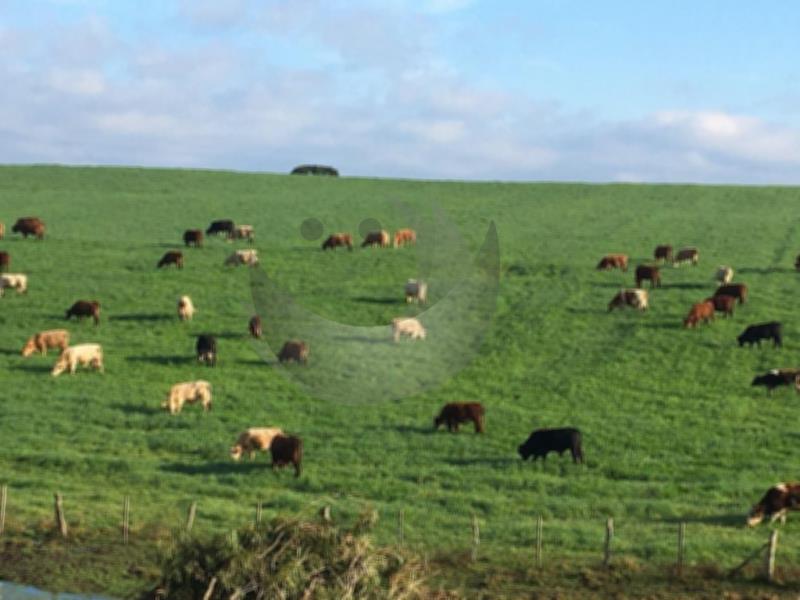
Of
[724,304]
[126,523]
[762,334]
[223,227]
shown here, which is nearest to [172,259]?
[223,227]

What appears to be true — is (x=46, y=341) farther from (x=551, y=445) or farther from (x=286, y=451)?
(x=551, y=445)

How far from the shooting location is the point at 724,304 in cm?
→ 4603

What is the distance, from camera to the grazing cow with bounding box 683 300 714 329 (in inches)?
1766

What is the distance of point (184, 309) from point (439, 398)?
13.0 metres

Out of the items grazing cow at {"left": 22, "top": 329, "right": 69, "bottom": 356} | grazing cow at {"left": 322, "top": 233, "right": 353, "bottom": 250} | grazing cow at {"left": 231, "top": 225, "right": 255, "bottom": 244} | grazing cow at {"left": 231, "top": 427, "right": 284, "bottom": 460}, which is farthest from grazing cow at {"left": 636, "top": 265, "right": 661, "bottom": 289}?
grazing cow at {"left": 231, "top": 427, "right": 284, "bottom": 460}

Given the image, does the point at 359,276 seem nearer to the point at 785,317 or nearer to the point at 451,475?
the point at 785,317

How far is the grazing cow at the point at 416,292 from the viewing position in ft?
159

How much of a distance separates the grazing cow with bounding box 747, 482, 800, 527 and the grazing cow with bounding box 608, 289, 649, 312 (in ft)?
73.8

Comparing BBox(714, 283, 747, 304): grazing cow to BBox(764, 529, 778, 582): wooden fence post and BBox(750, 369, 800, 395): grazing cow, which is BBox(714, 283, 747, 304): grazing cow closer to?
BBox(750, 369, 800, 395): grazing cow

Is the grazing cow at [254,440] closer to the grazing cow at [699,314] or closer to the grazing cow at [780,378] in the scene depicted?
the grazing cow at [780,378]

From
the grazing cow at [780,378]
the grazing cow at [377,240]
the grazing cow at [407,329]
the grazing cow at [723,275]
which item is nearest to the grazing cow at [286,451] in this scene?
the grazing cow at [407,329]

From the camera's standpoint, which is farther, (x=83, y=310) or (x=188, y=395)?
(x=83, y=310)

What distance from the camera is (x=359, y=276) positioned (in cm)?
5369

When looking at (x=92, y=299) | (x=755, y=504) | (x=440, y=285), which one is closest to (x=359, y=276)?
(x=440, y=285)
